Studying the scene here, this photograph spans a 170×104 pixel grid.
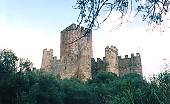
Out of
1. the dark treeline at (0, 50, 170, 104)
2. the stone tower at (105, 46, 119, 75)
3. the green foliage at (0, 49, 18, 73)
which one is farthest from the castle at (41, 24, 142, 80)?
the green foliage at (0, 49, 18, 73)

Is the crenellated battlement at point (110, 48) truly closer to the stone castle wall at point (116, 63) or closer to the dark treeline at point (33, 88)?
the stone castle wall at point (116, 63)

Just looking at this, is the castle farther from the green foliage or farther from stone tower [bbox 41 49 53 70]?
the green foliage

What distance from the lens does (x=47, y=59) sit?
167 ft

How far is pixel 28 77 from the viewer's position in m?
29.8

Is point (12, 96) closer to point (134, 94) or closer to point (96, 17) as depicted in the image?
point (134, 94)

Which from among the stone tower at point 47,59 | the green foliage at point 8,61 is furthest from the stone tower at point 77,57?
the green foliage at point 8,61

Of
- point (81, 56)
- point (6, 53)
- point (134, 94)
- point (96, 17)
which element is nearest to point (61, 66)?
point (81, 56)

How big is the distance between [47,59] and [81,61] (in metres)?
5.45

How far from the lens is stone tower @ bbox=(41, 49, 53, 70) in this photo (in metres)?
50.9

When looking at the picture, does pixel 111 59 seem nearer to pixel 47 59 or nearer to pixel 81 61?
pixel 81 61

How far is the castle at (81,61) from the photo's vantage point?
47.5 meters

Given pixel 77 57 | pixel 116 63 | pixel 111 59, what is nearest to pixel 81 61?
pixel 77 57

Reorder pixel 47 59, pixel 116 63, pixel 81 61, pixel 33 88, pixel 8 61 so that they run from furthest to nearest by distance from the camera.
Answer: pixel 116 63
pixel 47 59
pixel 81 61
pixel 8 61
pixel 33 88

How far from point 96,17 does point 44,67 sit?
47.9 metres
